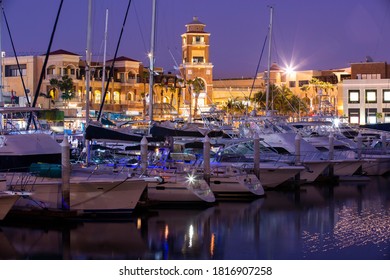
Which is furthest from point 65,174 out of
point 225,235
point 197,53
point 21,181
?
point 197,53

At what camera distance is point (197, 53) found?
11044 cm

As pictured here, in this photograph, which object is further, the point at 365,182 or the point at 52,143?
the point at 365,182

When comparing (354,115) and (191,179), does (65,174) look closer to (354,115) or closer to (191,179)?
(191,179)

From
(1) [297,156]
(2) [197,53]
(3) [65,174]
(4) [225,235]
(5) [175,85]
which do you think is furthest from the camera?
(2) [197,53]

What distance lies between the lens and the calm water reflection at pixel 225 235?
74.6 ft

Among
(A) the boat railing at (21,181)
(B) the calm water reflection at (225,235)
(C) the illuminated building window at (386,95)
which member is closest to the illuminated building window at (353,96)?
(C) the illuminated building window at (386,95)

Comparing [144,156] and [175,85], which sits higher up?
[175,85]

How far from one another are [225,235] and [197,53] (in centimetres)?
8634

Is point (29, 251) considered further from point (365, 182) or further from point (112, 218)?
point (365, 182)

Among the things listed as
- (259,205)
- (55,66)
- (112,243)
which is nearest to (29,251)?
(112,243)

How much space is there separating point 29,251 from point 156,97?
259 feet

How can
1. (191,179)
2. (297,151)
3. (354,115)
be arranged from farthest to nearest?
(354,115) → (297,151) → (191,179)

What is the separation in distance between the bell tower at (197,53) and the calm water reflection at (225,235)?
77.0 metres
